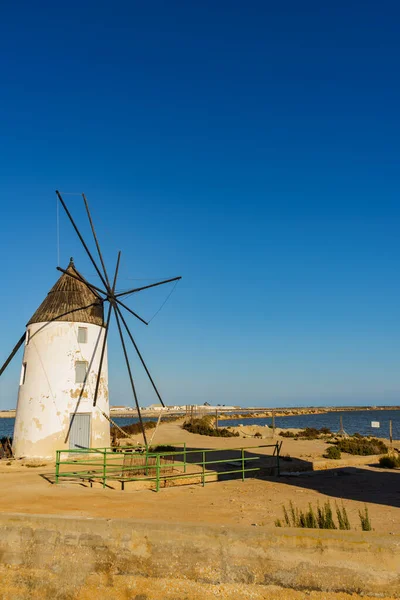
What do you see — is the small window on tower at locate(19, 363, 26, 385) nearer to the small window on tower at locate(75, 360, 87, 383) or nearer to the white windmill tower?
the white windmill tower

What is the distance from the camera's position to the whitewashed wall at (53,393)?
2162 cm

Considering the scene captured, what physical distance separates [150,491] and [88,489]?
192cm

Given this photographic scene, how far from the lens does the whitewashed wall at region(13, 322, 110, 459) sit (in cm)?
2162

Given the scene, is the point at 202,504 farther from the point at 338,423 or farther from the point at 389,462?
the point at 338,423

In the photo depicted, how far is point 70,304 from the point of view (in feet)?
77.7

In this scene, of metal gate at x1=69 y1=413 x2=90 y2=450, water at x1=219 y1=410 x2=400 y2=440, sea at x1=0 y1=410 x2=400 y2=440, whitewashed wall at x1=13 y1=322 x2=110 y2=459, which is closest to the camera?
whitewashed wall at x1=13 y1=322 x2=110 y2=459

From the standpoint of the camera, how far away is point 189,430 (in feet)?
131

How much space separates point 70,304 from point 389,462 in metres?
16.2

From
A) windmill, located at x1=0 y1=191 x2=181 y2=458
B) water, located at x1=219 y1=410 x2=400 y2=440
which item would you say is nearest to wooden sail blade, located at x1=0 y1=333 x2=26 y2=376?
windmill, located at x1=0 y1=191 x2=181 y2=458

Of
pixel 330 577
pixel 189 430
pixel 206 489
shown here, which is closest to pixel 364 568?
pixel 330 577

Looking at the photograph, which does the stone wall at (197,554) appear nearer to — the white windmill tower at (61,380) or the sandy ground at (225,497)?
the sandy ground at (225,497)

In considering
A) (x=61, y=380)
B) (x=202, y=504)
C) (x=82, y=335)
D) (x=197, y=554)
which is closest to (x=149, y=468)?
(x=202, y=504)

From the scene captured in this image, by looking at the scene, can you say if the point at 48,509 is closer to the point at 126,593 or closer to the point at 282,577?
the point at 126,593

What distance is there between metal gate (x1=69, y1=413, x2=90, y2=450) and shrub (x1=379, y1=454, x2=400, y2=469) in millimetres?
13099
